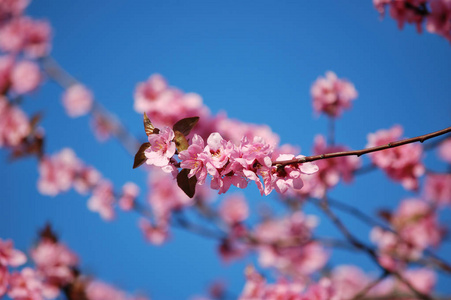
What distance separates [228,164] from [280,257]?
3.15 meters

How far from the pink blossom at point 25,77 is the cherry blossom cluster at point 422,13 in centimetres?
475

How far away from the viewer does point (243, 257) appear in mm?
4133

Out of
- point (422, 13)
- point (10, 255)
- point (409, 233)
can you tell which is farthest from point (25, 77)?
point (409, 233)

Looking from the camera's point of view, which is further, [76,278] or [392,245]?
[392,245]

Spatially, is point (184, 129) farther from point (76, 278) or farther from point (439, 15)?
point (76, 278)

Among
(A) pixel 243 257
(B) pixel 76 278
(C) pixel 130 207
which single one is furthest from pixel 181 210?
(B) pixel 76 278

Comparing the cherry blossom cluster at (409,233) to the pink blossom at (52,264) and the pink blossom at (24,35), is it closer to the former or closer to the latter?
the pink blossom at (52,264)

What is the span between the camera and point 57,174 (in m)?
3.76

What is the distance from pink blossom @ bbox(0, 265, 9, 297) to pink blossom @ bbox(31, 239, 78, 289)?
2.14 feet

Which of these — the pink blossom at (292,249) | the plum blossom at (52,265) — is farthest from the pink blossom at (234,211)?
the plum blossom at (52,265)

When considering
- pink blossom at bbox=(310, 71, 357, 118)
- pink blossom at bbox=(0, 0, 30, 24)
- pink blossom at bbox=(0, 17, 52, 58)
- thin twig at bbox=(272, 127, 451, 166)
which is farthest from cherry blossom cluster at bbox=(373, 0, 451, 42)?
pink blossom at bbox=(0, 0, 30, 24)

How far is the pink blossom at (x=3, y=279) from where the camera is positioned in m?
1.49

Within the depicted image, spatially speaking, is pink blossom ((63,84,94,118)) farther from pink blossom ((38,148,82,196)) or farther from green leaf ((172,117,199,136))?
green leaf ((172,117,199,136))

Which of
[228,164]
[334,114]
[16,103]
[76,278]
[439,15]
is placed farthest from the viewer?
[16,103]
